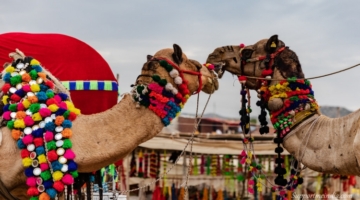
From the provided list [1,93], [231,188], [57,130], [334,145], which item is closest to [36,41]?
[1,93]

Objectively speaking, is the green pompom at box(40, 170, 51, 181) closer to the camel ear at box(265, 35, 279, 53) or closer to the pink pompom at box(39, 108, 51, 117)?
the pink pompom at box(39, 108, 51, 117)

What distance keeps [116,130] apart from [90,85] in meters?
2.26

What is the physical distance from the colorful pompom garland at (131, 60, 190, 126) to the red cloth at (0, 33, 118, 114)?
2.16 metres

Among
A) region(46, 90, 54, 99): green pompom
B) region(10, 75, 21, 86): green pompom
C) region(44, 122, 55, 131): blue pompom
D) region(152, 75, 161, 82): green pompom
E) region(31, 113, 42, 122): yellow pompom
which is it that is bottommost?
region(44, 122, 55, 131): blue pompom

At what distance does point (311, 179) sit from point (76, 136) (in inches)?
390

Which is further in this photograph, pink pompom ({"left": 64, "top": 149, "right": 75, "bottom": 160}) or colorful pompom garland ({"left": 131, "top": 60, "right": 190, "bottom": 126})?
colorful pompom garland ({"left": 131, "top": 60, "right": 190, "bottom": 126})

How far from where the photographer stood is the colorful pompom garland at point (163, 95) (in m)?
4.12

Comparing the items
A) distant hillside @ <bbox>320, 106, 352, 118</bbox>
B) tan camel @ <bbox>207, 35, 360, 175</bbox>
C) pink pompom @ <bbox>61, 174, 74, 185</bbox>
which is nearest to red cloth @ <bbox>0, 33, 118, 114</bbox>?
tan camel @ <bbox>207, 35, 360, 175</bbox>

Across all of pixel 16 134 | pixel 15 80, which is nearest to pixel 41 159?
pixel 16 134

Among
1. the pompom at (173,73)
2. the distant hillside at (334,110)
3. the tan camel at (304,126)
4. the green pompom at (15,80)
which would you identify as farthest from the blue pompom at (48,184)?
the distant hillside at (334,110)

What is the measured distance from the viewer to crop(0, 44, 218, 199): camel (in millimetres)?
3959

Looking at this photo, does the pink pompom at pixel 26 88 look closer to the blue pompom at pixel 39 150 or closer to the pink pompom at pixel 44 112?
the pink pompom at pixel 44 112

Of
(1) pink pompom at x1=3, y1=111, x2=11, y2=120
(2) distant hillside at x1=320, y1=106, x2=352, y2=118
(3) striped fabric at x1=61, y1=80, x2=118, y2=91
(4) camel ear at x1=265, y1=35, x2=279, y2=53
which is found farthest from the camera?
(2) distant hillside at x1=320, y1=106, x2=352, y2=118

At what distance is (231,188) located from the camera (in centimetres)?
1220
